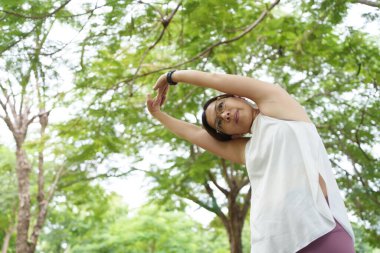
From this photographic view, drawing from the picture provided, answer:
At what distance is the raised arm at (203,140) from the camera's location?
5.77 feet

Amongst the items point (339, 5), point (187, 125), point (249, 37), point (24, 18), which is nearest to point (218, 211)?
Answer: point (249, 37)

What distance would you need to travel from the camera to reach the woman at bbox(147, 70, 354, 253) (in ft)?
4.46

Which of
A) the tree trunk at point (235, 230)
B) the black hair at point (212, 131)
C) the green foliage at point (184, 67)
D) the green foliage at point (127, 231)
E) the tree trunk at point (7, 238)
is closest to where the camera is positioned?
the black hair at point (212, 131)

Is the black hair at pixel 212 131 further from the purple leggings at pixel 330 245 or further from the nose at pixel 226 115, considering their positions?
the purple leggings at pixel 330 245

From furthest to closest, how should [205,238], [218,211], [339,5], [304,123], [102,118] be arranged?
1. [205,238]
2. [218,211]
3. [102,118]
4. [339,5]
5. [304,123]

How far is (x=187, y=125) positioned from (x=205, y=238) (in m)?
16.5

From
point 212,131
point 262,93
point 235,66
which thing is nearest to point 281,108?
point 262,93

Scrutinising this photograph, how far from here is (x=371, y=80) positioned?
5711 millimetres

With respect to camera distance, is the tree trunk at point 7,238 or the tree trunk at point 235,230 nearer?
the tree trunk at point 235,230

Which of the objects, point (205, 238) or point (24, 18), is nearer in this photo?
point (24, 18)

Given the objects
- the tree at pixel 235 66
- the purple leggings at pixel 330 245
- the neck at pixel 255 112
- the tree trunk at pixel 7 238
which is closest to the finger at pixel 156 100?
the neck at pixel 255 112

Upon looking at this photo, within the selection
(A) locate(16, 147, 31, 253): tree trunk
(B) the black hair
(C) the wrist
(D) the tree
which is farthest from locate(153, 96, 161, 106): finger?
(A) locate(16, 147, 31, 253): tree trunk

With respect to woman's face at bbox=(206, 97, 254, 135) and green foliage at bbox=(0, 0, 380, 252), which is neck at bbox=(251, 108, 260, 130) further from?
green foliage at bbox=(0, 0, 380, 252)

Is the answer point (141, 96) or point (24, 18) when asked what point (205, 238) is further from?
point (24, 18)
